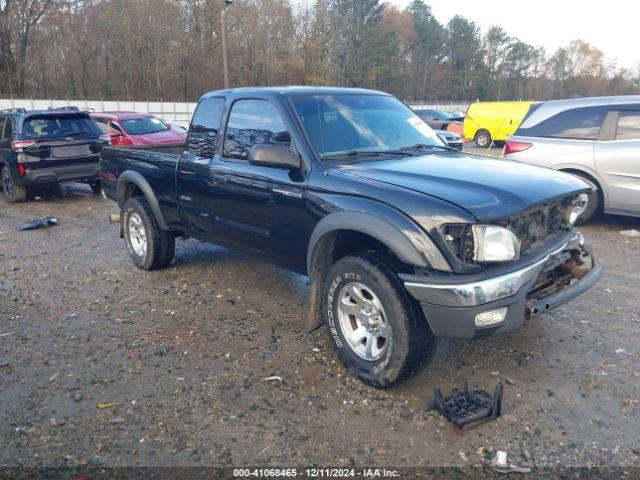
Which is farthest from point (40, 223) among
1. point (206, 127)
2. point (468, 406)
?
point (468, 406)

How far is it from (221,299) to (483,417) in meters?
2.85

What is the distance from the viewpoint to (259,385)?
3461 millimetres

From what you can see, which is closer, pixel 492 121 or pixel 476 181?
pixel 476 181

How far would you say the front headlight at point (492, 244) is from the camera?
2.90 m

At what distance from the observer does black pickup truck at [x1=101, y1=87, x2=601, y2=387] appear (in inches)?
115

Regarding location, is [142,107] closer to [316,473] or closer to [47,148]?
[47,148]

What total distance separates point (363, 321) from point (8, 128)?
9.86 meters

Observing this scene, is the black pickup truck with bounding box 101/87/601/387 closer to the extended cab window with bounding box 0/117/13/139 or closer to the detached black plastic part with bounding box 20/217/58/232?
the detached black plastic part with bounding box 20/217/58/232

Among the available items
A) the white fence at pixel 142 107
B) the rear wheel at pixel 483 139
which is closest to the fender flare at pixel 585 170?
the rear wheel at pixel 483 139

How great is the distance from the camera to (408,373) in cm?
318

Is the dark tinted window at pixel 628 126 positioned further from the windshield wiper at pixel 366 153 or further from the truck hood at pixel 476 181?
the windshield wiper at pixel 366 153

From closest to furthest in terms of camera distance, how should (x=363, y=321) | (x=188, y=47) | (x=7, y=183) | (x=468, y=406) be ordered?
(x=468, y=406) < (x=363, y=321) < (x=7, y=183) < (x=188, y=47)

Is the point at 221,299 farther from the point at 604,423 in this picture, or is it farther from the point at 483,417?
the point at 604,423

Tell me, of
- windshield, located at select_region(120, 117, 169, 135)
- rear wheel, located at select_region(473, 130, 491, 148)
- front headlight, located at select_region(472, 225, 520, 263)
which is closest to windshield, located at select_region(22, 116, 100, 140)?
windshield, located at select_region(120, 117, 169, 135)
